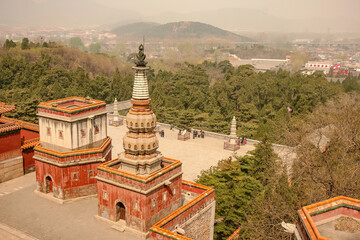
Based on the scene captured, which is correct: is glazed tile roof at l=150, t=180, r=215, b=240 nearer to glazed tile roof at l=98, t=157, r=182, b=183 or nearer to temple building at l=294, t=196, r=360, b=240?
glazed tile roof at l=98, t=157, r=182, b=183

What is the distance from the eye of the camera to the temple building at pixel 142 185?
18.3 m

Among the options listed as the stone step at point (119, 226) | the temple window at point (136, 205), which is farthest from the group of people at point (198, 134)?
the temple window at point (136, 205)

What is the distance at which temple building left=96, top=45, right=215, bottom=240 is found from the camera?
18281 mm

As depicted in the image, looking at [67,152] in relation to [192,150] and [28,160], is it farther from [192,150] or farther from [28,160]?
[192,150]

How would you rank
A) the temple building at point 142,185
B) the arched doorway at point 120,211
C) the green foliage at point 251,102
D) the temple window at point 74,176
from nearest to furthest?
the temple building at point 142,185
the arched doorway at point 120,211
the temple window at point 74,176
the green foliage at point 251,102

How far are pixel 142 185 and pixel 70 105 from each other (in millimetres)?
10968

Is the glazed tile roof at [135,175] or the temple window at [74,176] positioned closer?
the glazed tile roof at [135,175]

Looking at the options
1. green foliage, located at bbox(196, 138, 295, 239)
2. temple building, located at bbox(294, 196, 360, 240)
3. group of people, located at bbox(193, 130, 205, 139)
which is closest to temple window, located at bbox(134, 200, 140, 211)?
green foliage, located at bbox(196, 138, 295, 239)

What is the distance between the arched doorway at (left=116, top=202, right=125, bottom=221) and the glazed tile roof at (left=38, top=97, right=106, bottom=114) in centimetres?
705

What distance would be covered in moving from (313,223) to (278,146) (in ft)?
97.2

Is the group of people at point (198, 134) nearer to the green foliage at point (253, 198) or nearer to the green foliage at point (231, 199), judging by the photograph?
the green foliage at point (253, 198)

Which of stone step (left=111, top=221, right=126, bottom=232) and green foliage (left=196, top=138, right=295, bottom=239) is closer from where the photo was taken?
stone step (left=111, top=221, right=126, bottom=232)

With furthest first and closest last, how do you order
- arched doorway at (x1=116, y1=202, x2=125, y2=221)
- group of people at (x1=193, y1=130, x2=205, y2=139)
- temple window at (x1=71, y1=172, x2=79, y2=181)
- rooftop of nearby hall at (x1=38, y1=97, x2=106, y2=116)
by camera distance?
1. group of people at (x1=193, y1=130, x2=205, y2=139)
2. rooftop of nearby hall at (x1=38, y1=97, x2=106, y2=116)
3. temple window at (x1=71, y1=172, x2=79, y2=181)
4. arched doorway at (x1=116, y1=202, x2=125, y2=221)

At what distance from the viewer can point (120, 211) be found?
65.0 feet
